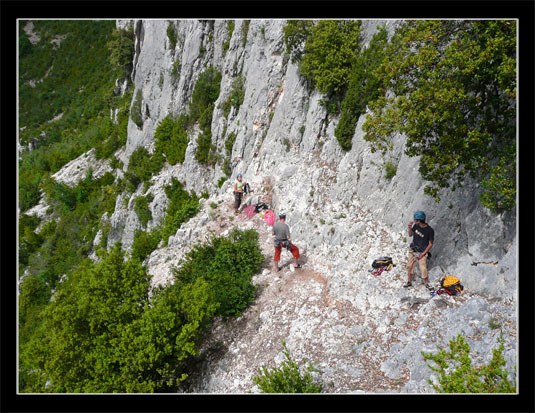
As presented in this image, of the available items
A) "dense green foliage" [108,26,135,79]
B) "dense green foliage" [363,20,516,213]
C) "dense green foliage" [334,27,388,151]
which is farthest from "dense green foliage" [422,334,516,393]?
"dense green foliage" [108,26,135,79]

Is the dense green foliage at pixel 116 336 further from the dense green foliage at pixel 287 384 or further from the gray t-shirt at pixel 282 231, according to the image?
the gray t-shirt at pixel 282 231

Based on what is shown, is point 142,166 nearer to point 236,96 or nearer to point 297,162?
point 236,96

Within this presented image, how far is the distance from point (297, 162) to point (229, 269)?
21.2 ft

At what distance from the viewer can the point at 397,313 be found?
7785 millimetres

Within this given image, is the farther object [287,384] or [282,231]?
[282,231]

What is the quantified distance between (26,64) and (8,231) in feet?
343

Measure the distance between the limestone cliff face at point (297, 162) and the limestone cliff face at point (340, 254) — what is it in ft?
0.16

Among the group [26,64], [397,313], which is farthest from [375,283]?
[26,64]

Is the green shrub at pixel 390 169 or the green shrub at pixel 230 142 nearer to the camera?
the green shrub at pixel 390 169

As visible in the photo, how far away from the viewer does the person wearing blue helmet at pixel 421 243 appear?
7656mm

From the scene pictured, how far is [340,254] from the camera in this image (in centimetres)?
1038

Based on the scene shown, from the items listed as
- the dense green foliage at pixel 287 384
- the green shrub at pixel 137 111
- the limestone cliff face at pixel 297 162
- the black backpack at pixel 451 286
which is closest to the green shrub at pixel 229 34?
the limestone cliff face at pixel 297 162

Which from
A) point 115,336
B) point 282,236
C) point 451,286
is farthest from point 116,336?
point 451,286

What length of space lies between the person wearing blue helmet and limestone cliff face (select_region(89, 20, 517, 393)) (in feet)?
1.52
